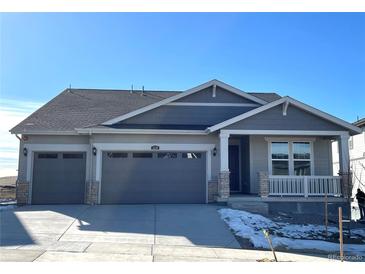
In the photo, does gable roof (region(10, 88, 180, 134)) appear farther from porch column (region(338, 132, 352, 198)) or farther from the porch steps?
porch column (region(338, 132, 352, 198))

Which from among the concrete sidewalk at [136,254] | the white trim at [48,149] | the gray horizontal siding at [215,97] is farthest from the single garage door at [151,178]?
the concrete sidewalk at [136,254]

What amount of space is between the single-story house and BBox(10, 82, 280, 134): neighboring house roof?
0.38ft

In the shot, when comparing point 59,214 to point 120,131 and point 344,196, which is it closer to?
point 120,131

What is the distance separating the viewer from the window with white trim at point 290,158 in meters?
15.7

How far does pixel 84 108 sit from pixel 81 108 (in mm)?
143

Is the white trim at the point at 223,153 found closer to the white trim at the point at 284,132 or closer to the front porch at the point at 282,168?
the front porch at the point at 282,168

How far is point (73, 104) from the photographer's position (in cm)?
1834

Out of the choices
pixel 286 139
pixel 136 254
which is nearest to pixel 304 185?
pixel 286 139

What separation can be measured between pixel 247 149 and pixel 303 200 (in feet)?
10.7

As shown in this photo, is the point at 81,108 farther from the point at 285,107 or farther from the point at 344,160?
the point at 344,160

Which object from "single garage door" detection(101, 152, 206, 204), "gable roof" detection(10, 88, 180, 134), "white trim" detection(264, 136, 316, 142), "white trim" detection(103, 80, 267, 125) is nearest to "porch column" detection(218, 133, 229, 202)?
"single garage door" detection(101, 152, 206, 204)

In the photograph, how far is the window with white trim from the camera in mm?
15680
